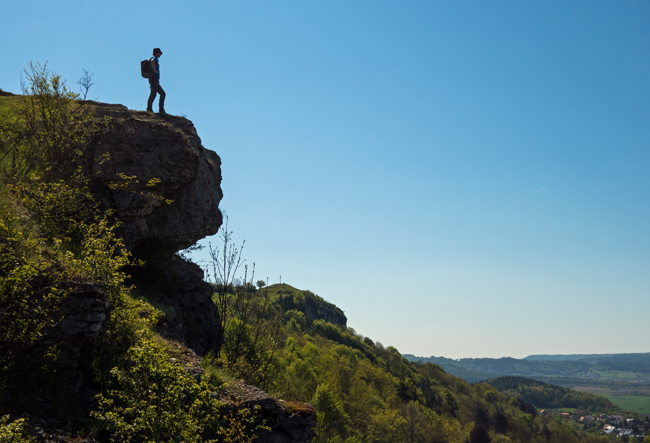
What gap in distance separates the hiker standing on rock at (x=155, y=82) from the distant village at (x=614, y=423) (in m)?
190

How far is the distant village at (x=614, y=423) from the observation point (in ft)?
522

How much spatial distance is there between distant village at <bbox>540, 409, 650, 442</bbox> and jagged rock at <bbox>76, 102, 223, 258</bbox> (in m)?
188

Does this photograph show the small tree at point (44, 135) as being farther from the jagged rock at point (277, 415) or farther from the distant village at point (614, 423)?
the distant village at point (614, 423)

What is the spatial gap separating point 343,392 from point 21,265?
175 ft

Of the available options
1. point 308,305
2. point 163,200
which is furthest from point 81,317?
point 308,305

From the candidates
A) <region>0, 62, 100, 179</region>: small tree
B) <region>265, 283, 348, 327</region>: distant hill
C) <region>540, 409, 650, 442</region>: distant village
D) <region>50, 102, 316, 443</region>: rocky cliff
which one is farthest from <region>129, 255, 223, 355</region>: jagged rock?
<region>540, 409, 650, 442</region>: distant village

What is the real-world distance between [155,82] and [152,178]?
17.1 feet

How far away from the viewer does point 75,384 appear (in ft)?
22.9

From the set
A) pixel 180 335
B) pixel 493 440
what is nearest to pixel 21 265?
pixel 180 335

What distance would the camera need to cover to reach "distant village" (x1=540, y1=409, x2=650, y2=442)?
15925 centimetres

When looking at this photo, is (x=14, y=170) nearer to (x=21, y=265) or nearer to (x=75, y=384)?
(x=21, y=265)

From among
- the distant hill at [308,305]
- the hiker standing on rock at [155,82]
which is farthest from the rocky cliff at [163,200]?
the distant hill at [308,305]

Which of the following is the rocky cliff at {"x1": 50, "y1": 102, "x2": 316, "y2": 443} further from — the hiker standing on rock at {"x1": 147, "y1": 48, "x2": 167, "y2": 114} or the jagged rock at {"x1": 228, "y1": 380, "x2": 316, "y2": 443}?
the jagged rock at {"x1": 228, "y1": 380, "x2": 316, "y2": 443}

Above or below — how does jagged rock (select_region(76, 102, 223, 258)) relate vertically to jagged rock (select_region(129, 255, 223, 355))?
above
